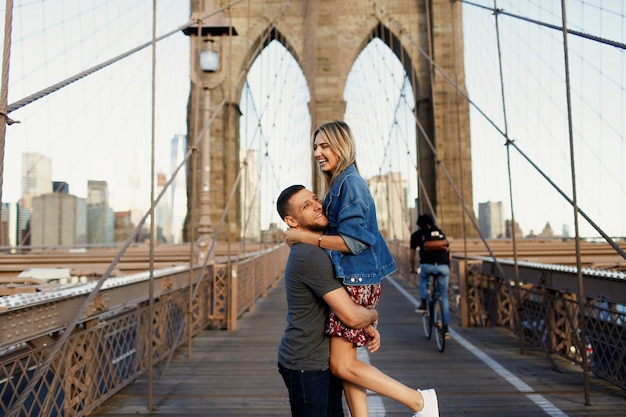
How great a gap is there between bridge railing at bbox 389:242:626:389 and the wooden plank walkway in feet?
0.51

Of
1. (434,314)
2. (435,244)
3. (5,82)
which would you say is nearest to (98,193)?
(435,244)

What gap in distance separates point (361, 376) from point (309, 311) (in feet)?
0.88

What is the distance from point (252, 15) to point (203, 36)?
56.8 feet

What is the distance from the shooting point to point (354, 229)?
1557mm

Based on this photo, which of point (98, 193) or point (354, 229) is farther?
point (98, 193)

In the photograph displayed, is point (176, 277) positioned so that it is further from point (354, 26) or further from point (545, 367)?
point (354, 26)

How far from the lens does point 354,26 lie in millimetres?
23500

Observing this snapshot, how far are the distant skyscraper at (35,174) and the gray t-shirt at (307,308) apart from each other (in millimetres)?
5851

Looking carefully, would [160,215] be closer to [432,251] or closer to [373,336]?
[432,251]

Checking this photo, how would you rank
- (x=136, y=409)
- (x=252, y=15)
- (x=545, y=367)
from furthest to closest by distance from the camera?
(x=252, y=15), (x=545, y=367), (x=136, y=409)

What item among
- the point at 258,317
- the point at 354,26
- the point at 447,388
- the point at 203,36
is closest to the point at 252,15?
the point at 354,26


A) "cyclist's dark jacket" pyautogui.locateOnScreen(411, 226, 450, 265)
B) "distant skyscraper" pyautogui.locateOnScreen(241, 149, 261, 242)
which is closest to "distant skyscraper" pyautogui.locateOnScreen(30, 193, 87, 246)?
"distant skyscraper" pyautogui.locateOnScreen(241, 149, 261, 242)

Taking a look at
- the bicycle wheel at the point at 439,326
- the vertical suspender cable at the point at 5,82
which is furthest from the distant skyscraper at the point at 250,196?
the vertical suspender cable at the point at 5,82

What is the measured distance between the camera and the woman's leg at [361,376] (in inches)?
64.6
